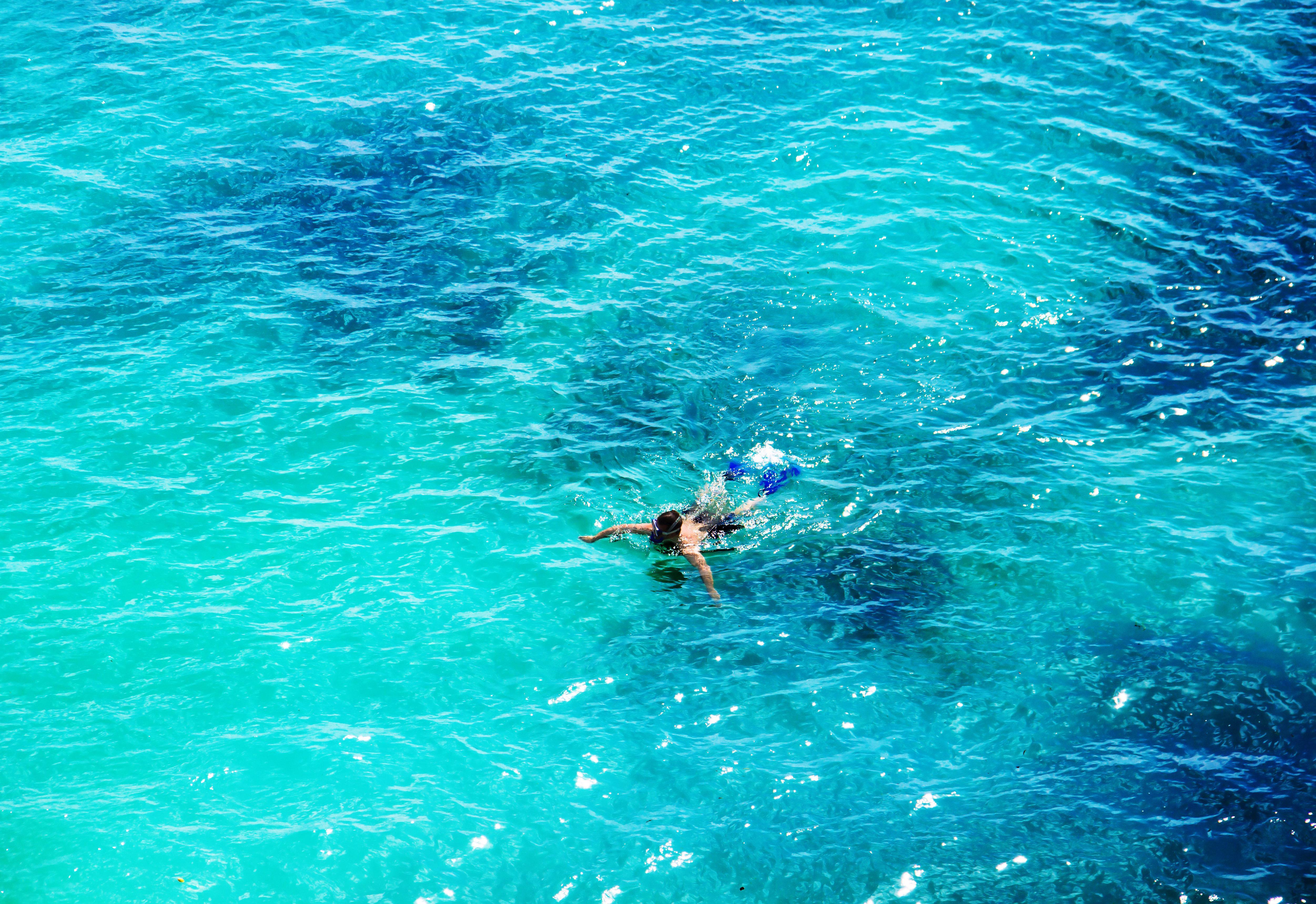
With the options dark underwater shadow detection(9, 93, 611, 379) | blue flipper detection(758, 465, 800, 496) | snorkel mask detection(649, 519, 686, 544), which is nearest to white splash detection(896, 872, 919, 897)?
snorkel mask detection(649, 519, 686, 544)

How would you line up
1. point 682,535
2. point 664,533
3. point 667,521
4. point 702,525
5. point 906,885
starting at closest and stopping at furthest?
point 906,885 → point 667,521 → point 664,533 → point 682,535 → point 702,525

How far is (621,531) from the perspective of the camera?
2325cm

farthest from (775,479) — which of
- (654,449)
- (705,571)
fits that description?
(705,571)

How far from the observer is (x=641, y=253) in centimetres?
3072

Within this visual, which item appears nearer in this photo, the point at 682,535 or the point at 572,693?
the point at 572,693

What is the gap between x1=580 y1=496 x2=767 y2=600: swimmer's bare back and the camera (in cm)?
2222

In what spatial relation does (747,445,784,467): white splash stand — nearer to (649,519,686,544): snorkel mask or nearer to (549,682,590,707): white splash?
(649,519,686,544): snorkel mask

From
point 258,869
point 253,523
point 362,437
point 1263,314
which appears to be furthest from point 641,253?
point 258,869

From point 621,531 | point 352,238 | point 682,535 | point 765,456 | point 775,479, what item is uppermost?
point 352,238

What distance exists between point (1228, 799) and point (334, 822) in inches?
605

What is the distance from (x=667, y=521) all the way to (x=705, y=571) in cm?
131

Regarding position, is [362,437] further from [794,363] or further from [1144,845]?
[1144,845]

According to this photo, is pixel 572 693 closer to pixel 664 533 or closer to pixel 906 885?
pixel 664 533

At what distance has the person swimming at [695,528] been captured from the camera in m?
22.2
